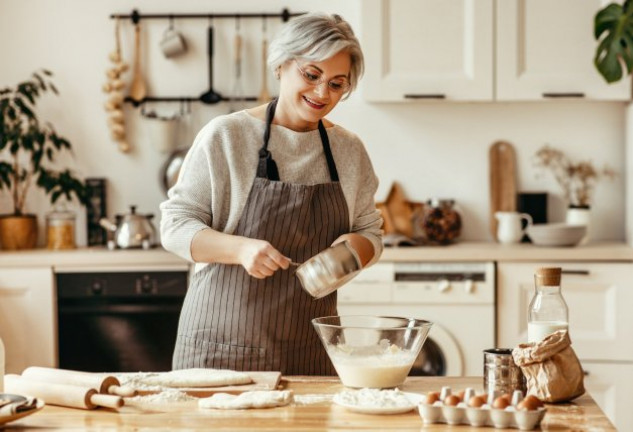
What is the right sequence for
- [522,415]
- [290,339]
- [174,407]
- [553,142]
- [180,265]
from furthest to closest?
1. [553,142]
2. [180,265]
3. [290,339]
4. [174,407]
5. [522,415]

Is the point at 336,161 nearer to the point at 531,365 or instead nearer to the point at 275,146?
the point at 275,146

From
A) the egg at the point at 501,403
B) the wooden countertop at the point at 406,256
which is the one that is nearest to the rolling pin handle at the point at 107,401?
the egg at the point at 501,403

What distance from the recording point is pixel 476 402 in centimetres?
160

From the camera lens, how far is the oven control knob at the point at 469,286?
3.69 metres

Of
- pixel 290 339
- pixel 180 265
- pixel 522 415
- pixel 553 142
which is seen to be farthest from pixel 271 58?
pixel 553 142

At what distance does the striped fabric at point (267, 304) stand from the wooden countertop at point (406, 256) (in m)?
1.49

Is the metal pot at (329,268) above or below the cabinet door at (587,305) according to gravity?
above

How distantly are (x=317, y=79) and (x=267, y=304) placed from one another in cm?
54

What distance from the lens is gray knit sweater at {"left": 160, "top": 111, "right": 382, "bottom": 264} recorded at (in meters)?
2.20

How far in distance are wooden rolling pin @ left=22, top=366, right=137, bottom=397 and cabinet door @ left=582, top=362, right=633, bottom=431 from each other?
241 cm

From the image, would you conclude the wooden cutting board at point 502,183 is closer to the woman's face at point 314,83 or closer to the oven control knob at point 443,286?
the oven control knob at point 443,286

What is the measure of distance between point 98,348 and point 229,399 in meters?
2.19

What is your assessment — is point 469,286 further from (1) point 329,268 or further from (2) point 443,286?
(1) point 329,268

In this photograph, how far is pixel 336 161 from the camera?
235 centimetres
